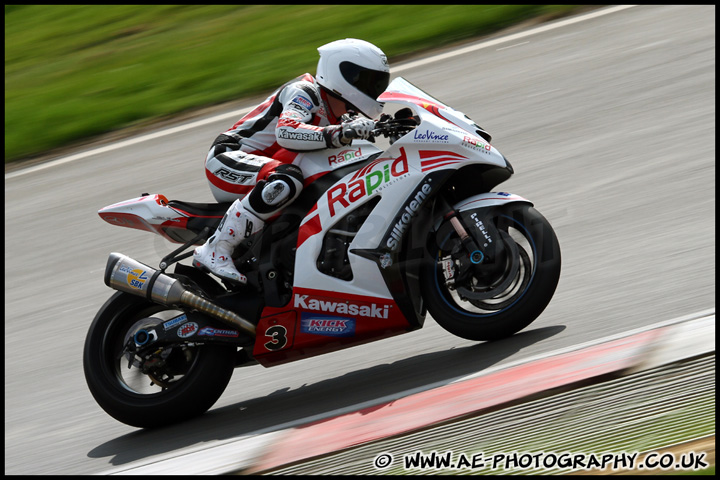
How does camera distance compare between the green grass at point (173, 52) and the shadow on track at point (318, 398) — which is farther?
the green grass at point (173, 52)

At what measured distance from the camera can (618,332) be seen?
483 centimetres

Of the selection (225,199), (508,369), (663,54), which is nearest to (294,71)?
(663,54)

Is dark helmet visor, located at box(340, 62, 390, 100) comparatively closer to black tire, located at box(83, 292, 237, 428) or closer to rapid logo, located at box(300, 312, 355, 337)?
rapid logo, located at box(300, 312, 355, 337)

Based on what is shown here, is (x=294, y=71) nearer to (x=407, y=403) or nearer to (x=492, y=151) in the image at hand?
(x=492, y=151)

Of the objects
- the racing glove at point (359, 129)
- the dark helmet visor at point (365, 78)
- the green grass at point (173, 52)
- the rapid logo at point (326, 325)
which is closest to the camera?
the racing glove at point (359, 129)

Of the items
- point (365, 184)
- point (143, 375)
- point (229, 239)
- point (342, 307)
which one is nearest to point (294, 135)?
point (365, 184)

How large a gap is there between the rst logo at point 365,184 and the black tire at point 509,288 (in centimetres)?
38

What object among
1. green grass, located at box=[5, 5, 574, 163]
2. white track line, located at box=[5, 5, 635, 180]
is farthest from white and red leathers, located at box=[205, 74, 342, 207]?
green grass, located at box=[5, 5, 574, 163]

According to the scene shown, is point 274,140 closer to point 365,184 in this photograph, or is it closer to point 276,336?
point 365,184

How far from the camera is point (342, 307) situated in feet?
16.0

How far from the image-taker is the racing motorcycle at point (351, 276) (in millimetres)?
4742

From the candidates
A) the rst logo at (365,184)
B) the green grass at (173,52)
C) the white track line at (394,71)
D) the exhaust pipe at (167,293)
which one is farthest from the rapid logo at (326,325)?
Result: the green grass at (173,52)

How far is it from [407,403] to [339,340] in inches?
26.0

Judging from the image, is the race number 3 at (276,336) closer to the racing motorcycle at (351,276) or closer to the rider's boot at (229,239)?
the racing motorcycle at (351,276)
